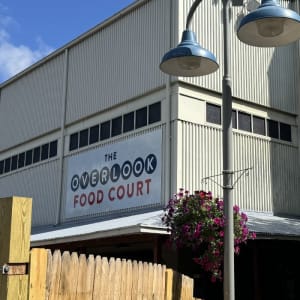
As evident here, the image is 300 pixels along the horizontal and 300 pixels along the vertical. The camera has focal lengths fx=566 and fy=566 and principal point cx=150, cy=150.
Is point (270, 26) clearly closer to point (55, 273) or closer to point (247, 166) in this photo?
point (55, 273)

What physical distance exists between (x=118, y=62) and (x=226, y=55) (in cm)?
1211

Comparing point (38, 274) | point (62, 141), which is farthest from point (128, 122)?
point (38, 274)

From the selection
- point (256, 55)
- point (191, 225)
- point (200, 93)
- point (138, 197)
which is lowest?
point (191, 225)

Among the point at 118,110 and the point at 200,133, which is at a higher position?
the point at 118,110

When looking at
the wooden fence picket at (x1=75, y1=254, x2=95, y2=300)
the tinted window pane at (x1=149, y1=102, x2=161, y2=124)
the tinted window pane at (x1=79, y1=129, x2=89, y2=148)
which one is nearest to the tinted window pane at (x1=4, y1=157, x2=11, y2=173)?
the tinted window pane at (x1=79, y1=129, x2=89, y2=148)

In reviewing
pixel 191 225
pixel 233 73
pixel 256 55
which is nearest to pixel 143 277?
pixel 191 225

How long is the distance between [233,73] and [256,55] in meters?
1.48

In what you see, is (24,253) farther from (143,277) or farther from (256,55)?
(256,55)

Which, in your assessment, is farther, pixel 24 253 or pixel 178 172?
pixel 178 172

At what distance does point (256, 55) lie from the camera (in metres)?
19.2

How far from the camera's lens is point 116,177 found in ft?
60.1

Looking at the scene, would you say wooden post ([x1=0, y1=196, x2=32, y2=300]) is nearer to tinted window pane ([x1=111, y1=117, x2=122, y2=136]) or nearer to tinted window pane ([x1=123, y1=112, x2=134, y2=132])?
tinted window pane ([x1=123, y1=112, x2=134, y2=132])

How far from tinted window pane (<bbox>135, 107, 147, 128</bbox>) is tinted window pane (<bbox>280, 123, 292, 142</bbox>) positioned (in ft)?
16.3

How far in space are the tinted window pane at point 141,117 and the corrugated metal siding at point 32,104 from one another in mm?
4942
